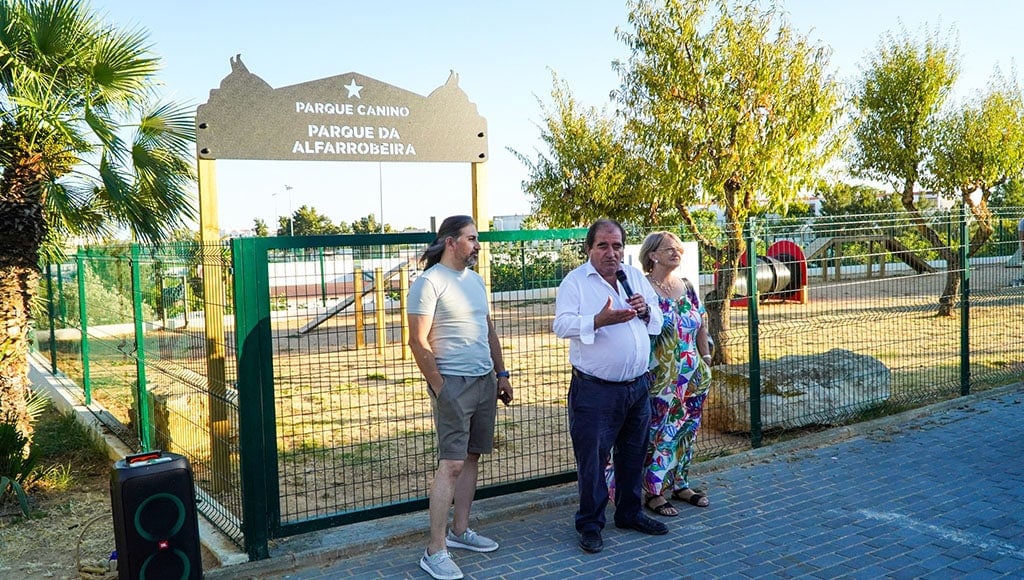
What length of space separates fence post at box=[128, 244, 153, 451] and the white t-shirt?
331 centimetres

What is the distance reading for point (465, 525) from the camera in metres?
4.76

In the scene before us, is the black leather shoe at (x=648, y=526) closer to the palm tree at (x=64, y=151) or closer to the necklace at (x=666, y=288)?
the necklace at (x=666, y=288)

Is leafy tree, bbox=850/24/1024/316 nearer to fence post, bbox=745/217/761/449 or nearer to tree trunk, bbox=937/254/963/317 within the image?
tree trunk, bbox=937/254/963/317

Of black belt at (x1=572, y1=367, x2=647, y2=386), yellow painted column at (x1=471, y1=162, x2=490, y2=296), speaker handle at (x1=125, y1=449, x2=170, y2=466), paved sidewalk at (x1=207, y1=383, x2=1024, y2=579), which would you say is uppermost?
yellow painted column at (x1=471, y1=162, x2=490, y2=296)

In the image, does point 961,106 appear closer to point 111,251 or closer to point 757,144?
point 757,144

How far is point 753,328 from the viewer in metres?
6.56

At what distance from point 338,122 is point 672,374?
358 centimetres

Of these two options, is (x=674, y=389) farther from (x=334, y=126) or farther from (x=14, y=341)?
(x=14, y=341)

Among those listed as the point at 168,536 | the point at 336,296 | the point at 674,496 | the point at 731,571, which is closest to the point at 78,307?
the point at 336,296

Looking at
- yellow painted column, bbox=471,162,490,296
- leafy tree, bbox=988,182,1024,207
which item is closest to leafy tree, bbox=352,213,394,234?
leafy tree, bbox=988,182,1024,207

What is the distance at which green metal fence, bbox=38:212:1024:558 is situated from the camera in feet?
15.0

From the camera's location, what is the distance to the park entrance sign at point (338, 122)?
6.51 metres

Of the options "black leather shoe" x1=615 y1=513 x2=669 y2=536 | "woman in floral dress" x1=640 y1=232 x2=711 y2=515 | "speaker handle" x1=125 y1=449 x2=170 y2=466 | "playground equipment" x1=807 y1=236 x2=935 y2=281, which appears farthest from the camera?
"playground equipment" x1=807 y1=236 x2=935 y2=281

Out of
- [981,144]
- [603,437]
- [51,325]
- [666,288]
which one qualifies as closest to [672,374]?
[666,288]
